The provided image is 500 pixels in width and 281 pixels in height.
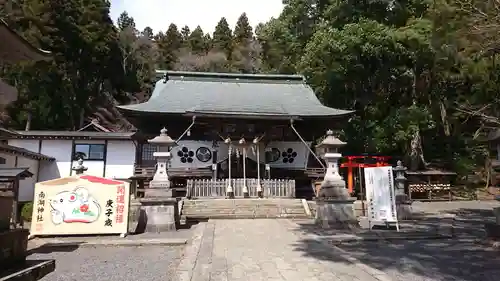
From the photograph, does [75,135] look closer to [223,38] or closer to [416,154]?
[416,154]

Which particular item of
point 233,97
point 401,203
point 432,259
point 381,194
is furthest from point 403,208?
point 233,97

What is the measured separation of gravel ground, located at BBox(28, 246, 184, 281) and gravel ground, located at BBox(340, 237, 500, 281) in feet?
12.6

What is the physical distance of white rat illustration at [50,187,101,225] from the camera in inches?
394

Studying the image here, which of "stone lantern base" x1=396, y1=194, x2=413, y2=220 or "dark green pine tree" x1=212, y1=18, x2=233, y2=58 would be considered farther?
"dark green pine tree" x1=212, y1=18, x2=233, y2=58

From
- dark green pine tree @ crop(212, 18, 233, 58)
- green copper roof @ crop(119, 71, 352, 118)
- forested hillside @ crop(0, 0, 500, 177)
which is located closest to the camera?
green copper roof @ crop(119, 71, 352, 118)

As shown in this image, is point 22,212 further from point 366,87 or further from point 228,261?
point 366,87

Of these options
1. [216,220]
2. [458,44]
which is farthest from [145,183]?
[458,44]

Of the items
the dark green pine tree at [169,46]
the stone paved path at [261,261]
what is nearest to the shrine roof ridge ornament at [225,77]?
the stone paved path at [261,261]

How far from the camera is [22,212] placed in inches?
642

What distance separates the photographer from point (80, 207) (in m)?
10.1

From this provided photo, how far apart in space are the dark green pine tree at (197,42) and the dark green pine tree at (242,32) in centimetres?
530

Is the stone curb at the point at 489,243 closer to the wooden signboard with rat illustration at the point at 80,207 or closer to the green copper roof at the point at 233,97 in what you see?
the wooden signboard with rat illustration at the point at 80,207

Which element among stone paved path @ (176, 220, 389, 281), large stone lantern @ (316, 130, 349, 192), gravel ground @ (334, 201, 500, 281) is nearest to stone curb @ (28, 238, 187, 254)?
stone paved path @ (176, 220, 389, 281)

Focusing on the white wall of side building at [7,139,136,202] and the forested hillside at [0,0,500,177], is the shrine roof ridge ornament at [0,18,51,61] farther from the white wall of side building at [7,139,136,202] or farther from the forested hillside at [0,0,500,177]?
the white wall of side building at [7,139,136,202]
